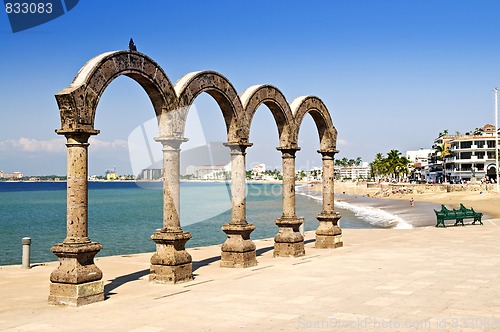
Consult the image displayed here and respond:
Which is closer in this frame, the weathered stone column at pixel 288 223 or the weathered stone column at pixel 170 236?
the weathered stone column at pixel 170 236

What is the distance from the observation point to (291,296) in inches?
401

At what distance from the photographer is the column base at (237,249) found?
14266 mm

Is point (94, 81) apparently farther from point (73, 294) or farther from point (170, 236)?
point (73, 294)

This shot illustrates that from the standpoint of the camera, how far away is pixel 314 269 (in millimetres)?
13500

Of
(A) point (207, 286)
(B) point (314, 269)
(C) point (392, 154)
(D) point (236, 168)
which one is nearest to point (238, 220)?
(D) point (236, 168)

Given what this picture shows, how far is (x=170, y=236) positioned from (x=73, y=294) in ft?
9.24

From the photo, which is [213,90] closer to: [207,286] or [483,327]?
[207,286]

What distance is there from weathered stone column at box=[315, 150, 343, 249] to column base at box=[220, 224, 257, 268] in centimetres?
434

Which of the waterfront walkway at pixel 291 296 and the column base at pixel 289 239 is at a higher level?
the column base at pixel 289 239

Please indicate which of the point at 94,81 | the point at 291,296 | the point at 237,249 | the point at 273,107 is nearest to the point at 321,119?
the point at 273,107

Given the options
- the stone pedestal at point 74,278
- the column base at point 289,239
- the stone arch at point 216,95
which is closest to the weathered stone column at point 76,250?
the stone pedestal at point 74,278

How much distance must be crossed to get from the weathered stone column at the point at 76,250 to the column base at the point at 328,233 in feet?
31.6

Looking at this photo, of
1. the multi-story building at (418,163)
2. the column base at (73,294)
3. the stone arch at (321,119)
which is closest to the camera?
the column base at (73,294)

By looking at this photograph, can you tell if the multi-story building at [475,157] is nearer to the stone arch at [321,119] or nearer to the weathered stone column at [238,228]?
the stone arch at [321,119]
